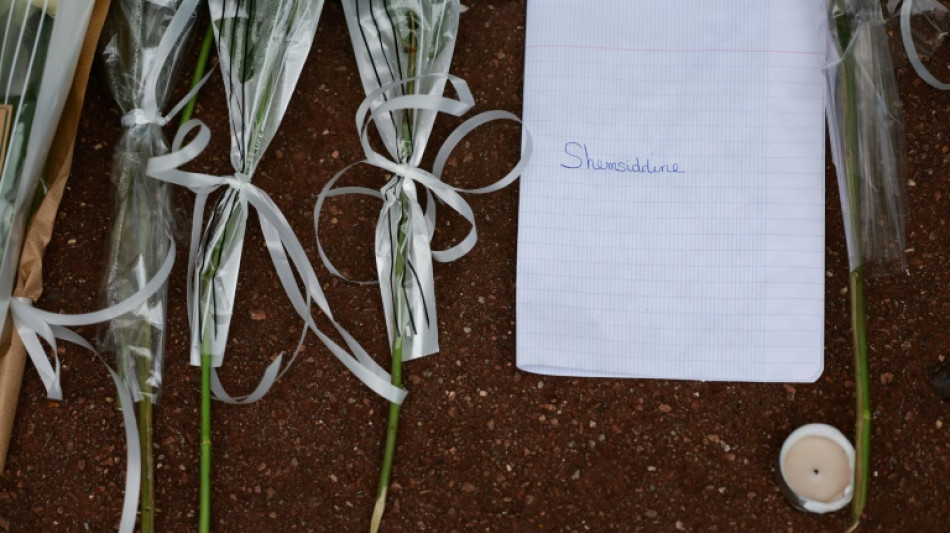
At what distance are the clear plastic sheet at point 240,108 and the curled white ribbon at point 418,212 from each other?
77mm

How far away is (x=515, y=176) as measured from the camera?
0.78m

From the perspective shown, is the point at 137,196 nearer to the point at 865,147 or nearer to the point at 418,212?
the point at 418,212

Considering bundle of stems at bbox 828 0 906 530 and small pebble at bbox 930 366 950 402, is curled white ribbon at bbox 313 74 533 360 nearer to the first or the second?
bundle of stems at bbox 828 0 906 530

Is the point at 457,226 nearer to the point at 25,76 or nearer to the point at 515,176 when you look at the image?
the point at 515,176

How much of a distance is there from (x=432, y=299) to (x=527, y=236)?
0.34 feet

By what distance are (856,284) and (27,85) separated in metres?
0.74

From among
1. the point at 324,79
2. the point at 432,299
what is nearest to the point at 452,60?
the point at 324,79

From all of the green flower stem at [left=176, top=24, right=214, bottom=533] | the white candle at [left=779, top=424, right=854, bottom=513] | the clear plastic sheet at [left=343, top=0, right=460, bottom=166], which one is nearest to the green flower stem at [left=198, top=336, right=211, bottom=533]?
the green flower stem at [left=176, top=24, right=214, bottom=533]

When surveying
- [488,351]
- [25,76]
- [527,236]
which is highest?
[25,76]

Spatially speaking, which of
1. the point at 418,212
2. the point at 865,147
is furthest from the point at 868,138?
the point at 418,212

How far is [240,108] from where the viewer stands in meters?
0.79

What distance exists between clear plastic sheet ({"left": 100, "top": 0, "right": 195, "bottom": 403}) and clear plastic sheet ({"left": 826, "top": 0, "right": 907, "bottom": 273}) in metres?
0.61

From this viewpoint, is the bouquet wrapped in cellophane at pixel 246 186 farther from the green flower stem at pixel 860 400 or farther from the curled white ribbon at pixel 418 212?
the green flower stem at pixel 860 400

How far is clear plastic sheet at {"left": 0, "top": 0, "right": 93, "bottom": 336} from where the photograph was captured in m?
0.74
